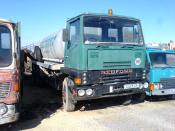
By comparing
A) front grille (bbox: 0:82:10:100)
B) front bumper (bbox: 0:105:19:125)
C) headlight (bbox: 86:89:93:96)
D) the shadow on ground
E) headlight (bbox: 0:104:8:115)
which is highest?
front grille (bbox: 0:82:10:100)

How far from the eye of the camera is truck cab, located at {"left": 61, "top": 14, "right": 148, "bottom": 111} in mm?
7508

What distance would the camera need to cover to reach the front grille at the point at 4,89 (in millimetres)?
5803

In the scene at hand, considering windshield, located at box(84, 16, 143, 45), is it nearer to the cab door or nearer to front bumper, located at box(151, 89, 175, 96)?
the cab door

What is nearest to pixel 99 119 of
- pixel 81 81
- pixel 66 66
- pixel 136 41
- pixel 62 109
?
pixel 81 81

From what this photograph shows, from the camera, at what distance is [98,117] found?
24.3 feet

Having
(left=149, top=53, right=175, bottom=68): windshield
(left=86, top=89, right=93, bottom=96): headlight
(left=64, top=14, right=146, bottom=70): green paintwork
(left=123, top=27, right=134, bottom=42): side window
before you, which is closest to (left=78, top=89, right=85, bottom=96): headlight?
(left=86, top=89, right=93, bottom=96): headlight

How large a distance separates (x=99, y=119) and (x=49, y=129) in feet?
4.79

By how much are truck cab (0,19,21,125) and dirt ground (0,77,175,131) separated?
899 millimetres

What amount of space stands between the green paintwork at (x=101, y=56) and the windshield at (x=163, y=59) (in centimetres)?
123

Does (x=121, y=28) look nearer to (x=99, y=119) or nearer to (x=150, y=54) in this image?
(x=150, y=54)

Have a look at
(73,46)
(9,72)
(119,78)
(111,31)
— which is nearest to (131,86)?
(119,78)

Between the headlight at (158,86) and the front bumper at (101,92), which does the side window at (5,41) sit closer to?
the front bumper at (101,92)

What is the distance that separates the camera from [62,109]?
848 cm

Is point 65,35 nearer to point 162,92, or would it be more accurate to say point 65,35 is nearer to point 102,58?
point 102,58
